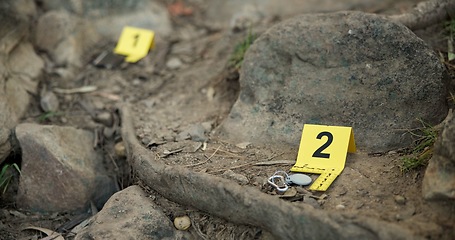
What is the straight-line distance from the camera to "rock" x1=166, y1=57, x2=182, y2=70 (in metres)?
3.12

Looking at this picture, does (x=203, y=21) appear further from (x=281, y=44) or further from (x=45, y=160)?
(x=45, y=160)

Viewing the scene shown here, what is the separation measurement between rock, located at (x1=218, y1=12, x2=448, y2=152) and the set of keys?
28 centimetres

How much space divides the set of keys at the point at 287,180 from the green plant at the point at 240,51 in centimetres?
86

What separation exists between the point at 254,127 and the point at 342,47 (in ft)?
1.59

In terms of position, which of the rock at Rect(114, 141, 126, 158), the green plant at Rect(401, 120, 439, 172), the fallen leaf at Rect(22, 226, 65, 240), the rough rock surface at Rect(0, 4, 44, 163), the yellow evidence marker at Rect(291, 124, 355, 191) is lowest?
the fallen leaf at Rect(22, 226, 65, 240)

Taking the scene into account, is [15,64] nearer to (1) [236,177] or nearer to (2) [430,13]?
(1) [236,177]

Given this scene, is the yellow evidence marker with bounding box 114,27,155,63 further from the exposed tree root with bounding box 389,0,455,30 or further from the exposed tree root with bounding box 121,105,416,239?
the exposed tree root with bounding box 389,0,455,30

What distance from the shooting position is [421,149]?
2.04 m

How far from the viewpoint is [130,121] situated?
2.59m

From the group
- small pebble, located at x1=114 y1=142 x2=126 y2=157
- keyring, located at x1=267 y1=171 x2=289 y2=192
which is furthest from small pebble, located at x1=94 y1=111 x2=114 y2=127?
keyring, located at x1=267 y1=171 x2=289 y2=192

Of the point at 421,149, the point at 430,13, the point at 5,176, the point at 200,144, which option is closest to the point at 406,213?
the point at 421,149

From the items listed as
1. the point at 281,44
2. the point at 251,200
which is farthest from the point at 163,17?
the point at 251,200

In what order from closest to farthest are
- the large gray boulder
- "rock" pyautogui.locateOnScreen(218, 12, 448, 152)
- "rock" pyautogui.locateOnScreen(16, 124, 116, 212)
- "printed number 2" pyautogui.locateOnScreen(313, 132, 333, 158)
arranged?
"printed number 2" pyautogui.locateOnScreen(313, 132, 333, 158) < "rock" pyautogui.locateOnScreen(218, 12, 448, 152) < "rock" pyautogui.locateOnScreen(16, 124, 116, 212) < the large gray boulder

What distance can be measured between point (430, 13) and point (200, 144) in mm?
1236
